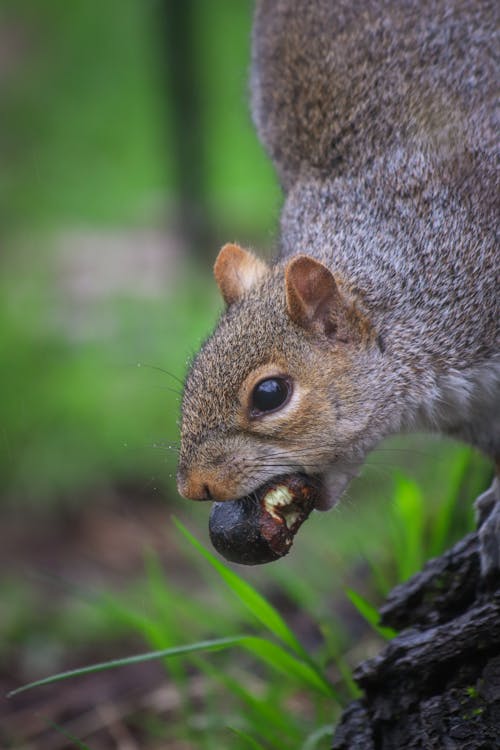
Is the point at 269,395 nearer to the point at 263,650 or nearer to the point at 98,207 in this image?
the point at 263,650

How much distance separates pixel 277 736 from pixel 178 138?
6221 millimetres

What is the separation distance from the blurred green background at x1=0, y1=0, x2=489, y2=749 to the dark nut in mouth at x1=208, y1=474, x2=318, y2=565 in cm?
32

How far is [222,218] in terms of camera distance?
855cm

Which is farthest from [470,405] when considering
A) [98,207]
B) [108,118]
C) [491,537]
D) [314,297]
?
[108,118]

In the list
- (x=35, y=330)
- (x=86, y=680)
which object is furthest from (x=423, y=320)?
(x=35, y=330)

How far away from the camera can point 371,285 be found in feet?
8.38

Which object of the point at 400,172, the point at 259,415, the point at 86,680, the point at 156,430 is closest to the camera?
the point at 259,415

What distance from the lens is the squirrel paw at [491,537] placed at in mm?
2398

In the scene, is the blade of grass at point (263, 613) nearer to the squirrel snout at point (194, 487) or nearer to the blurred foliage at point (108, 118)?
the squirrel snout at point (194, 487)

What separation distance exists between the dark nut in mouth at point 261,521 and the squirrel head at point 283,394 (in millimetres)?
39

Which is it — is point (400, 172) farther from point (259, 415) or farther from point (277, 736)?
point (277, 736)

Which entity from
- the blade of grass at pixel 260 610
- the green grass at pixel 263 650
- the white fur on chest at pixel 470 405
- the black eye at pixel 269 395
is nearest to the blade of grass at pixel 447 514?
the green grass at pixel 263 650

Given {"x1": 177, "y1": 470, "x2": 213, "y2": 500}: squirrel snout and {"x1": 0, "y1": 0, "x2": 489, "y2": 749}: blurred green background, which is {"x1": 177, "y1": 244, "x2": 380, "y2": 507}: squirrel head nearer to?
{"x1": 177, "y1": 470, "x2": 213, "y2": 500}: squirrel snout

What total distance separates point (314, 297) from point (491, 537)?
687 millimetres
